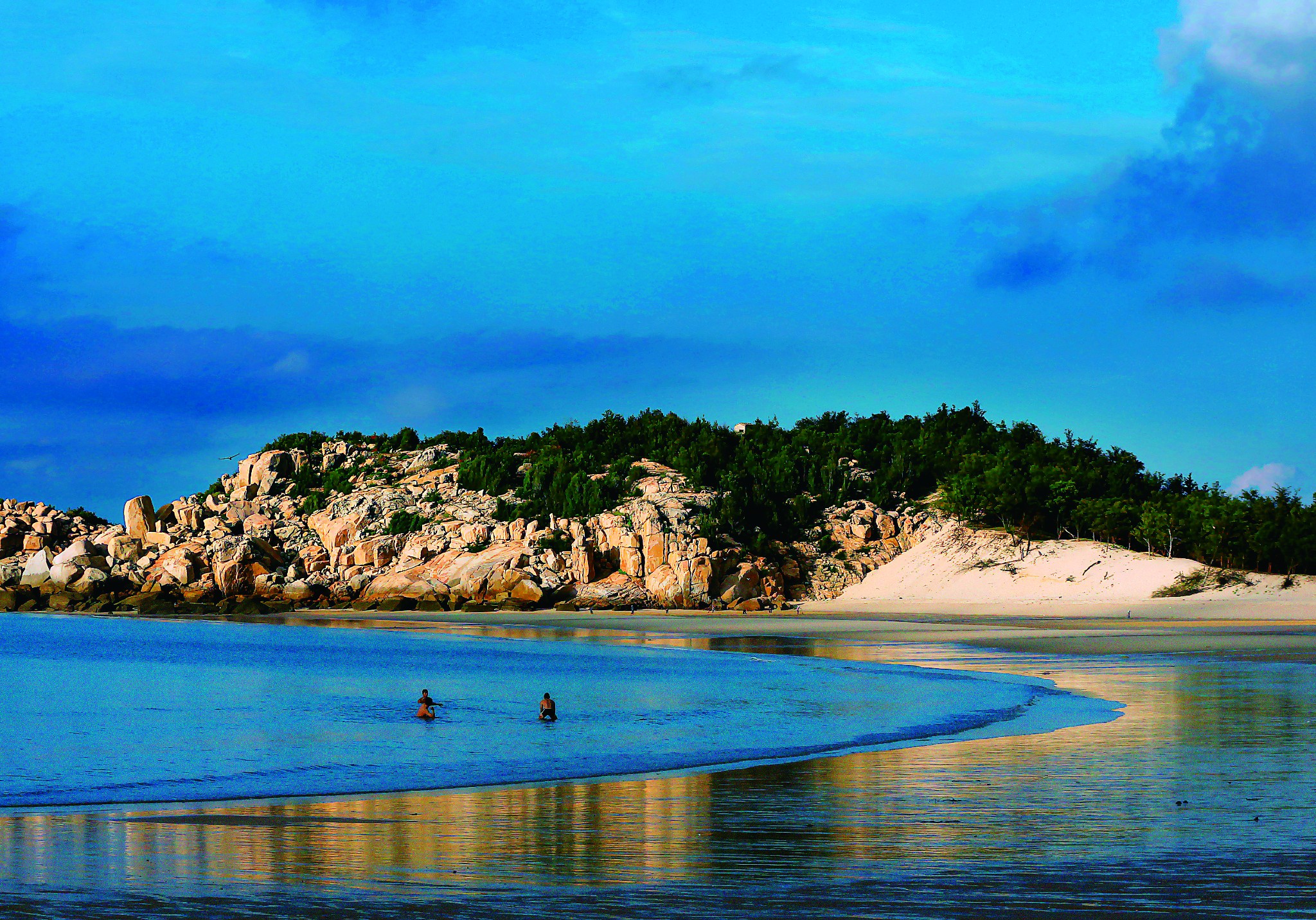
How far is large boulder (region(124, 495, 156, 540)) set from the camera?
4220 inches

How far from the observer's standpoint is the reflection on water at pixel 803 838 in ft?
31.0

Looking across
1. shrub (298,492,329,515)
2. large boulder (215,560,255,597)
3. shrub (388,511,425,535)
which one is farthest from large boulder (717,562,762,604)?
shrub (298,492,329,515)

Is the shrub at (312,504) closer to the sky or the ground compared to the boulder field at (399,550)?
closer to the sky

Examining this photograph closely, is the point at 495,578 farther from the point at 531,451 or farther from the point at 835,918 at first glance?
the point at 835,918

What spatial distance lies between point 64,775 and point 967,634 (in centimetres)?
3941

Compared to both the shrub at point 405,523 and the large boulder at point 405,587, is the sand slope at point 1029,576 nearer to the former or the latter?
the large boulder at point 405,587

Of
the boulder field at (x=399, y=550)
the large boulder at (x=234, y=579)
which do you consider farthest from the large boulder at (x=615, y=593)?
the large boulder at (x=234, y=579)

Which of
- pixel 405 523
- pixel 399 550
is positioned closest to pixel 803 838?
pixel 399 550

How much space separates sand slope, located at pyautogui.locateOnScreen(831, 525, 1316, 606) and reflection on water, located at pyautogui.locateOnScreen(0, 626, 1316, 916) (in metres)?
51.5

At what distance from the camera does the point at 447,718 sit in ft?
86.4

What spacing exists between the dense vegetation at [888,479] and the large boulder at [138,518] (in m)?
14.9

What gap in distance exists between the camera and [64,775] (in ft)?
60.5

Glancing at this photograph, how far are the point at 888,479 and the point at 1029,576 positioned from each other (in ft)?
73.8

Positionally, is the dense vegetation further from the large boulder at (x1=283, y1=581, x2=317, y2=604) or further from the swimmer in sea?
the swimmer in sea
